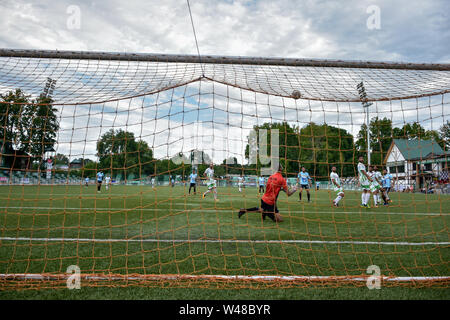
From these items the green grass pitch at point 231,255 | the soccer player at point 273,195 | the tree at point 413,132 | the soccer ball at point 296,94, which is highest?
the soccer ball at point 296,94

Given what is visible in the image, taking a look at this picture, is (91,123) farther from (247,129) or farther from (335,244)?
(335,244)

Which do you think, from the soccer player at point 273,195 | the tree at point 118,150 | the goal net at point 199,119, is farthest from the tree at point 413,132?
the tree at point 118,150

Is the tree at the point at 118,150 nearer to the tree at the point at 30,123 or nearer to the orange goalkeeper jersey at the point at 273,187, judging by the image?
the tree at the point at 30,123

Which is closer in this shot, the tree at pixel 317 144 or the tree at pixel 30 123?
the tree at pixel 30 123

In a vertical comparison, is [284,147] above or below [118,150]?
above

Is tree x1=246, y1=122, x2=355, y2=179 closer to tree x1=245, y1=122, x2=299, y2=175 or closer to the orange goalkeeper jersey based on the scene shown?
tree x1=245, y1=122, x2=299, y2=175

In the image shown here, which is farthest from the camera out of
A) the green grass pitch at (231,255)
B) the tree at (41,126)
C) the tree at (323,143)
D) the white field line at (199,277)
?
the tree at (323,143)

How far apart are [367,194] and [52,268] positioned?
1116cm

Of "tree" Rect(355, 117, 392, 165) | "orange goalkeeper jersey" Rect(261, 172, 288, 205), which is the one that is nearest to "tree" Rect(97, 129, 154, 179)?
"orange goalkeeper jersey" Rect(261, 172, 288, 205)

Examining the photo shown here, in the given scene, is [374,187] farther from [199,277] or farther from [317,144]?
[199,277]

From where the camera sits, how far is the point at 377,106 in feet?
16.9

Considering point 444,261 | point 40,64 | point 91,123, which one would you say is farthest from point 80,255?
point 444,261

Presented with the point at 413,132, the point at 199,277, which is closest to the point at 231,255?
the point at 199,277

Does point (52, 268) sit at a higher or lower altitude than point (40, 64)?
lower
